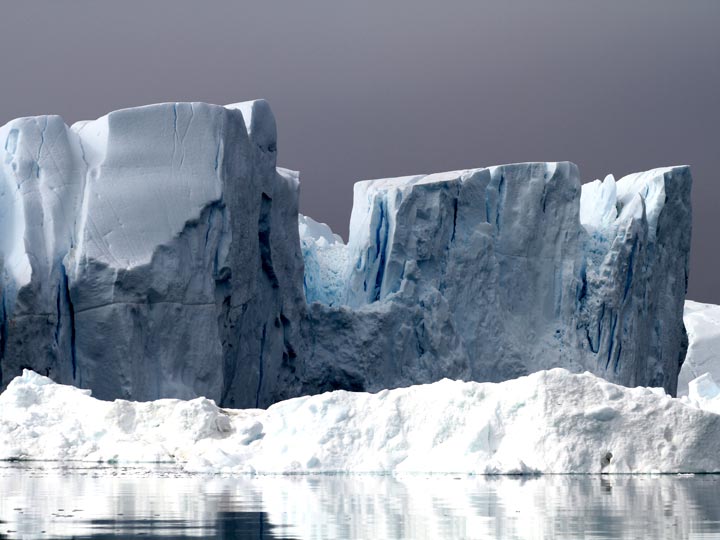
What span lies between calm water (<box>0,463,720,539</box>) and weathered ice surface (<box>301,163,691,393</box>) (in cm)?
1165

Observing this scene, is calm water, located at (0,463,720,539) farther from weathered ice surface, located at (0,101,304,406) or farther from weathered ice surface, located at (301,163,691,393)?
weathered ice surface, located at (301,163,691,393)

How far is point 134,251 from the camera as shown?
1755 cm

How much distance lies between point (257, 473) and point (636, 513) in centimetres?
441

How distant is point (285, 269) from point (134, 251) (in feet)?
11.4

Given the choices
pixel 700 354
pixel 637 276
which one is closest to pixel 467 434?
pixel 637 276

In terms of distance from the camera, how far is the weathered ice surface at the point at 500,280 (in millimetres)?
21234

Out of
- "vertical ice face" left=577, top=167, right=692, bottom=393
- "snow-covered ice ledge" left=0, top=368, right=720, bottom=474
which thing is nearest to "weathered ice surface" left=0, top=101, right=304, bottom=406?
"snow-covered ice ledge" left=0, top=368, right=720, bottom=474

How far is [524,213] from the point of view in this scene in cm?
2286

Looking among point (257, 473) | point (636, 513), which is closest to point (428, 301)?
point (257, 473)

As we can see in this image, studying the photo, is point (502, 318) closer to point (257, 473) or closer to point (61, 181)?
point (61, 181)

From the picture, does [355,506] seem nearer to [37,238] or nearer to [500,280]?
[37,238]

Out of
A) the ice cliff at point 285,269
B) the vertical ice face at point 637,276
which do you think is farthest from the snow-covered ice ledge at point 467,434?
the vertical ice face at point 637,276

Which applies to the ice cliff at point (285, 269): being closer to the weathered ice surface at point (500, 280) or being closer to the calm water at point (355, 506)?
the weathered ice surface at point (500, 280)

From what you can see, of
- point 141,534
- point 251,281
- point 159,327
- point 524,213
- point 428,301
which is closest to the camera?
point 141,534
